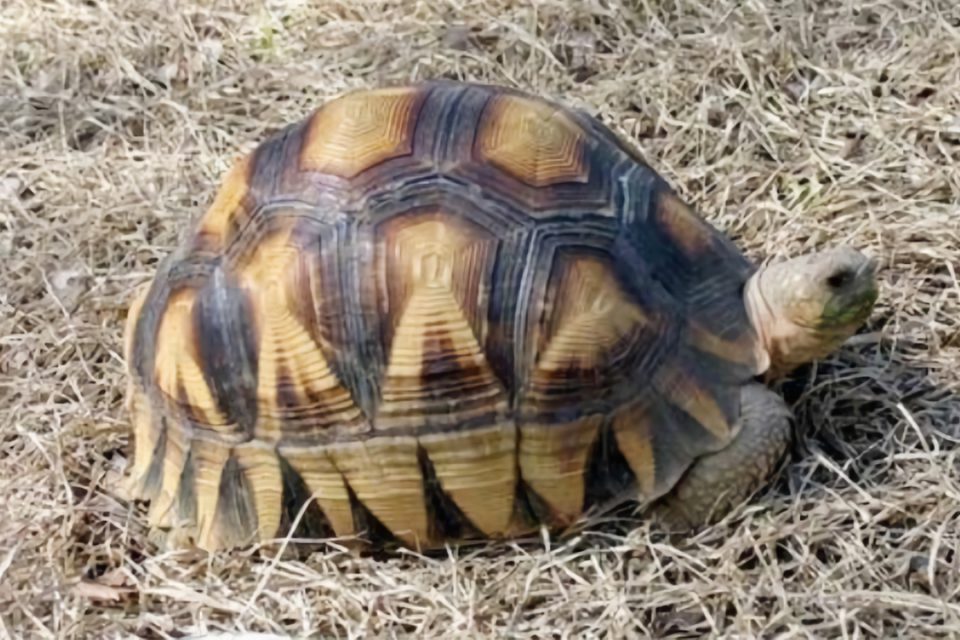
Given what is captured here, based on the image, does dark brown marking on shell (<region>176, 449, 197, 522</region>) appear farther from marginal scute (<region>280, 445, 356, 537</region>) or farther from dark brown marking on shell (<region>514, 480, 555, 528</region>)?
dark brown marking on shell (<region>514, 480, 555, 528</region>)

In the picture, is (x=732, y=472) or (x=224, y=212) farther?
(x=224, y=212)

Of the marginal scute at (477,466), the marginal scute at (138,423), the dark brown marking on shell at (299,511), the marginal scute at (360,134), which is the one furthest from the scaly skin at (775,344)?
the marginal scute at (138,423)

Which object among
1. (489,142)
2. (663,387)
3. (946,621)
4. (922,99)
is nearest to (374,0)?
(922,99)

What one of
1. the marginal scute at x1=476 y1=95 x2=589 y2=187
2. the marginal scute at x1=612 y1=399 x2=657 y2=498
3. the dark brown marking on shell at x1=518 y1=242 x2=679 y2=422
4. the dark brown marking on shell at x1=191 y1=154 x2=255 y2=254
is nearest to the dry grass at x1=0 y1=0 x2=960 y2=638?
the marginal scute at x1=612 y1=399 x2=657 y2=498

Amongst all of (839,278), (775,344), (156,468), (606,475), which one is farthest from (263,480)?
(839,278)

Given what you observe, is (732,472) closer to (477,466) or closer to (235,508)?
(477,466)

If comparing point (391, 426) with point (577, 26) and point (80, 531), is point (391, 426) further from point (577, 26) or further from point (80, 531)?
point (577, 26)
